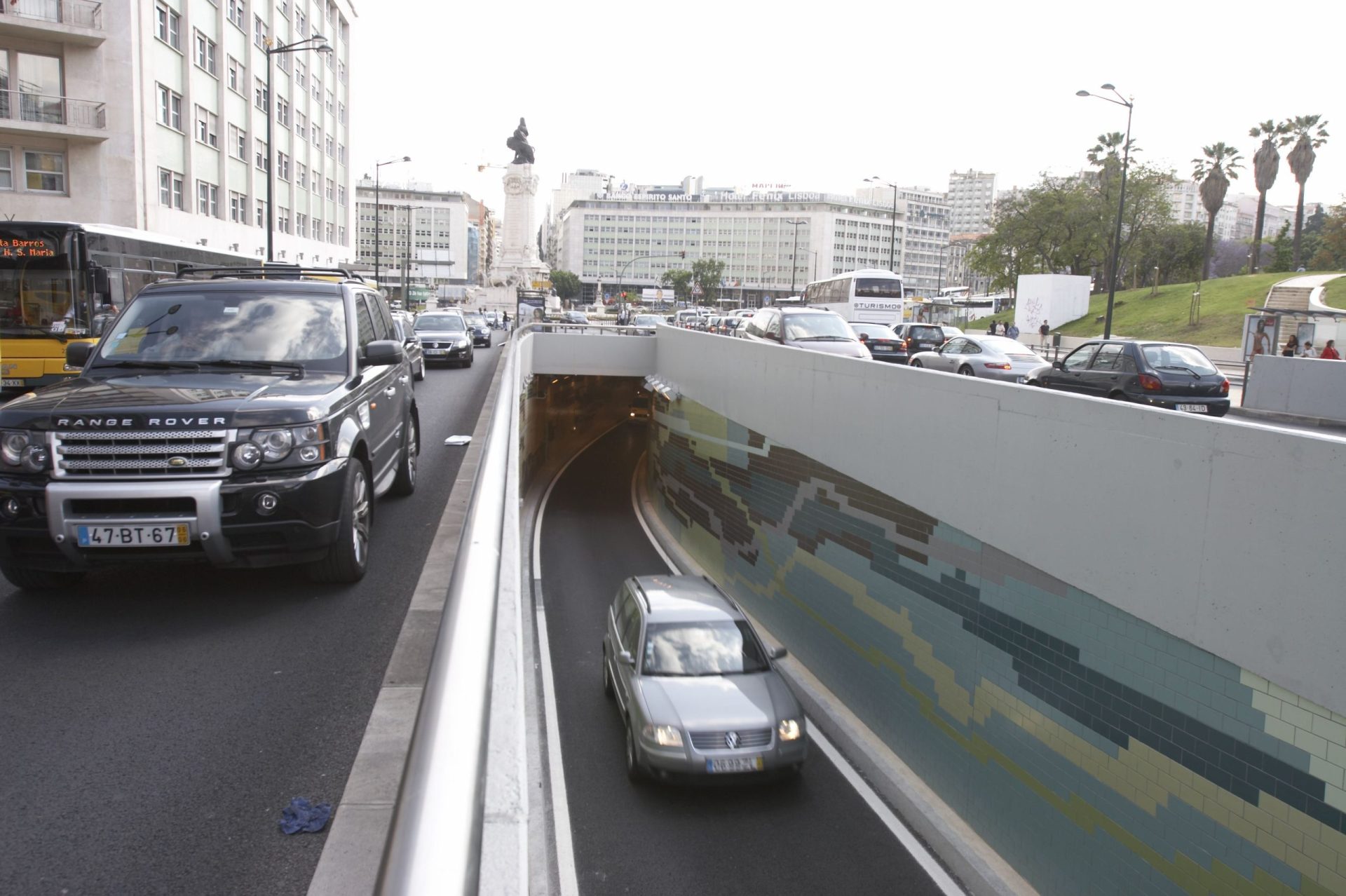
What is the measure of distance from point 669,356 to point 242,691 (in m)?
22.5

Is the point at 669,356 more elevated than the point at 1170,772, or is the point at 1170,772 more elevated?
the point at 669,356

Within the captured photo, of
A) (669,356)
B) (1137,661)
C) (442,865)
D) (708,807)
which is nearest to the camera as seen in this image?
(442,865)

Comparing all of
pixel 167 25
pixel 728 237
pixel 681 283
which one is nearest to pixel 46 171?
pixel 167 25

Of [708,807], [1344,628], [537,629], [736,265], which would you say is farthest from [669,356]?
[736,265]

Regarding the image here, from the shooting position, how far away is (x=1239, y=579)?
5938 millimetres

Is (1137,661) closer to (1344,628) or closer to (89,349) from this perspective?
(1344,628)

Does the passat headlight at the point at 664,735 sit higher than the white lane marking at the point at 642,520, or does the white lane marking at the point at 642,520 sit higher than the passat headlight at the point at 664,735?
the passat headlight at the point at 664,735

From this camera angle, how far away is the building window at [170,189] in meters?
34.2

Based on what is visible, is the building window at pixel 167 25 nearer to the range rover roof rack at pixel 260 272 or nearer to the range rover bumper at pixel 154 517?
the range rover roof rack at pixel 260 272

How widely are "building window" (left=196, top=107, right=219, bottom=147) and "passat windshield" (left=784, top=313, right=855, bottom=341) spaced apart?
2819 centimetres

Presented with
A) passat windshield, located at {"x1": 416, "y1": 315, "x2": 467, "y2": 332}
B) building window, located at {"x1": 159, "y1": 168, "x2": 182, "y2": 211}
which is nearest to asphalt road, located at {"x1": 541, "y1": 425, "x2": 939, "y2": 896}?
passat windshield, located at {"x1": 416, "y1": 315, "x2": 467, "y2": 332}

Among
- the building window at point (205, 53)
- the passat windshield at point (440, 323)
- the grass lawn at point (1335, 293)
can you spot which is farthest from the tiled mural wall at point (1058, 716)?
the grass lawn at point (1335, 293)

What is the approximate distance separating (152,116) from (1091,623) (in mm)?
35695

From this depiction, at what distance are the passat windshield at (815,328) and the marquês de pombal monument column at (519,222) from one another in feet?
204
